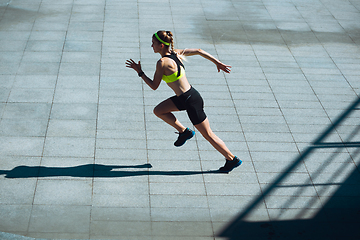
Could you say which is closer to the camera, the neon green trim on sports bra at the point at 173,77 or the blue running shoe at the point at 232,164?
the neon green trim on sports bra at the point at 173,77

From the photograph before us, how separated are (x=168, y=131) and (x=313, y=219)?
2716 mm

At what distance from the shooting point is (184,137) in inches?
234

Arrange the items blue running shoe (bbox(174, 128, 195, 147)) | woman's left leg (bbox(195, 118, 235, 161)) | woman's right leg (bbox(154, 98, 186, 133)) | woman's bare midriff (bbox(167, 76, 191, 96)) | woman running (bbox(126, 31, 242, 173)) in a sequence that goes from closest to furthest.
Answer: woman running (bbox(126, 31, 242, 173))
woman's bare midriff (bbox(167, 76, 191, 96))
woman's left leg (bbox(195, 118, 235, 161))
woman's right leg (bbox(154, 98, 186, 133))
blue running shoe (bbox(174, 128, 195, 147))

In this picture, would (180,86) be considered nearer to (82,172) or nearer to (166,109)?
(166,109)

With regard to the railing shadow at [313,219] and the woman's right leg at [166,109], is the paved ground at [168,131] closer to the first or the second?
the railing shadow at [313,219]

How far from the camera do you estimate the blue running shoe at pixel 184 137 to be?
5.94m

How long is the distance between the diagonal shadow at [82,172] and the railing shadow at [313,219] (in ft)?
3.30

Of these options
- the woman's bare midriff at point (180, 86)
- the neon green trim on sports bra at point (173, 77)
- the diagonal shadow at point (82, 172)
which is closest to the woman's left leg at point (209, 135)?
the diagonal shadow at point (82, 172)

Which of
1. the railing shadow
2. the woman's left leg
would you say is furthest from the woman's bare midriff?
the railing shadow

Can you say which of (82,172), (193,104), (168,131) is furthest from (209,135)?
(82,172)

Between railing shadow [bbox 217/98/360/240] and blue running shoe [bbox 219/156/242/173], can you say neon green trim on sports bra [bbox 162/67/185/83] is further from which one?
railing shadow [bbox 217/98/360/240]

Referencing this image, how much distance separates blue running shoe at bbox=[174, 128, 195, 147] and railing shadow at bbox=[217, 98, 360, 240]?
→ 4.66ft

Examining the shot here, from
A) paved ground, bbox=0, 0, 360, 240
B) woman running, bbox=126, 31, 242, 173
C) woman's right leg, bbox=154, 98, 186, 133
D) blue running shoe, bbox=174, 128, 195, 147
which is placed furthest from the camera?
blue running shoe, bbox=174, 128, 195, 147

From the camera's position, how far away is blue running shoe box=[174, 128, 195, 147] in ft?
19.5
